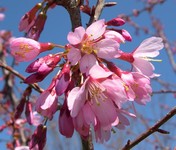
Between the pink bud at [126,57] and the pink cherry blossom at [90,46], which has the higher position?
the pink cherry blossom at [90,46]

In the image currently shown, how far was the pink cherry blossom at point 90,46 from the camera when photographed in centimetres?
131

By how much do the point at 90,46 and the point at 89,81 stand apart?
0.50 ft

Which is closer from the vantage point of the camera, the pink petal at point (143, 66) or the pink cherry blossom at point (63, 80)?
the pink cherry blossom at point (63, 80)

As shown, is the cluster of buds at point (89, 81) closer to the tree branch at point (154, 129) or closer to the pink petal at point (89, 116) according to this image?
the pink petal at point (89, 116)

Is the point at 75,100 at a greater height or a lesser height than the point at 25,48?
lesser

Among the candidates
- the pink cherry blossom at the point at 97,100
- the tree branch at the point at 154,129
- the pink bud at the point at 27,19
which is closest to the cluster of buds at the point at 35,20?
the pink bud at the point at 27,19

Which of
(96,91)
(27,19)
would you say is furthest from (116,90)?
(27,19)

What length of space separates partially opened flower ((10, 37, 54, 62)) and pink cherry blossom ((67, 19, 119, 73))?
181 mm

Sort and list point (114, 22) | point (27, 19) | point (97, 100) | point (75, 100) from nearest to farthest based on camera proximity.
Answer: point (75, 100) < point (97, 100) < point (114, 22) < point (27, 19)

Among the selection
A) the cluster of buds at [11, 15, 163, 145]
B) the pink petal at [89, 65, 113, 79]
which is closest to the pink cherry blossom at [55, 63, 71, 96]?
the cluster of buds at [11, 15, 163, 145]

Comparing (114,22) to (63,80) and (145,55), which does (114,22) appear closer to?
(145,55)

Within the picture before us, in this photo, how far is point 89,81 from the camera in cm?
132

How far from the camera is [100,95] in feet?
4.42

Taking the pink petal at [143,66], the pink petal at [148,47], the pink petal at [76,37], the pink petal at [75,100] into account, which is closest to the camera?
the pink petal at [75,100]
